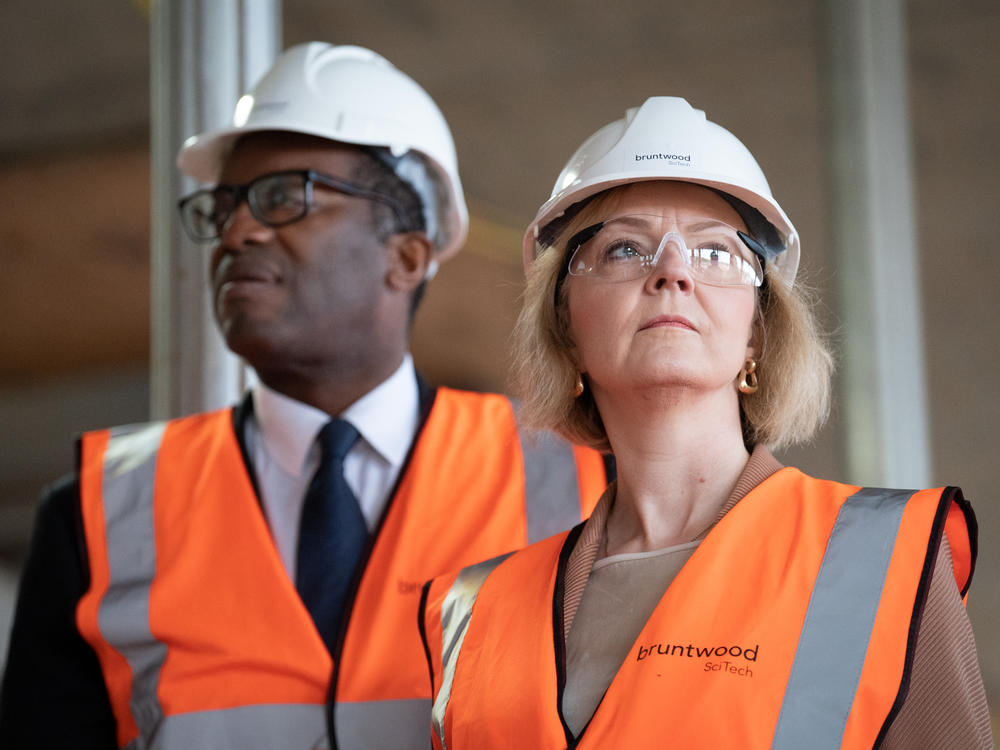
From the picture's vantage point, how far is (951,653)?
66.7 inches

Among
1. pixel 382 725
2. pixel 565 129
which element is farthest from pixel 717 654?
pixel 565 129

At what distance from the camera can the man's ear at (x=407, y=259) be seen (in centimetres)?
323

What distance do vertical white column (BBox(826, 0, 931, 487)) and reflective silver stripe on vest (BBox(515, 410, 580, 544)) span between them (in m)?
2.90

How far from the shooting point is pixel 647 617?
1.97 metres

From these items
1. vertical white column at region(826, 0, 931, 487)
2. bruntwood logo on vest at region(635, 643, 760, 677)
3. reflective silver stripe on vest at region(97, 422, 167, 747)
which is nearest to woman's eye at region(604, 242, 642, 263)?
bruntwood logo on vest at region(635, 643, 760, 677)

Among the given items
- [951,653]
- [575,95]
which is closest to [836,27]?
[575,95]

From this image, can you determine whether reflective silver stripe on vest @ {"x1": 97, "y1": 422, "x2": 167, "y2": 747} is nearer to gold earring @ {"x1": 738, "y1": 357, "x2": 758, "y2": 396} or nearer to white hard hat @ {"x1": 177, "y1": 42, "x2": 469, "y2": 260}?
white hard hat @ {"x1": 177, "y1": 42, "x2": 469, "y2": 260}

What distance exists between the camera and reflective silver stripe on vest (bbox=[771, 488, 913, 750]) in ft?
5.49

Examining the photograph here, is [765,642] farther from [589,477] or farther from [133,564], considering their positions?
[133,564]

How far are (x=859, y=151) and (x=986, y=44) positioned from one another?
6.85 feet

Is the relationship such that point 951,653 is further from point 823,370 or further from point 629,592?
point 823,370

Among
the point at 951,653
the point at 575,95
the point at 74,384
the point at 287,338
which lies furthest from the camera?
the point at 74,384

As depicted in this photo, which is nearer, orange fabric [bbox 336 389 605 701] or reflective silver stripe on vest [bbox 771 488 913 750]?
reflective silver stripe on vest [bbox 771 488 913 750]

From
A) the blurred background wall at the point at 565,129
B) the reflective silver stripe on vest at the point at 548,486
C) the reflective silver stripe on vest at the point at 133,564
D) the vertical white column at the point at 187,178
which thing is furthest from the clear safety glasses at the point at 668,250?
the blurred background wall at the point at 565,129
